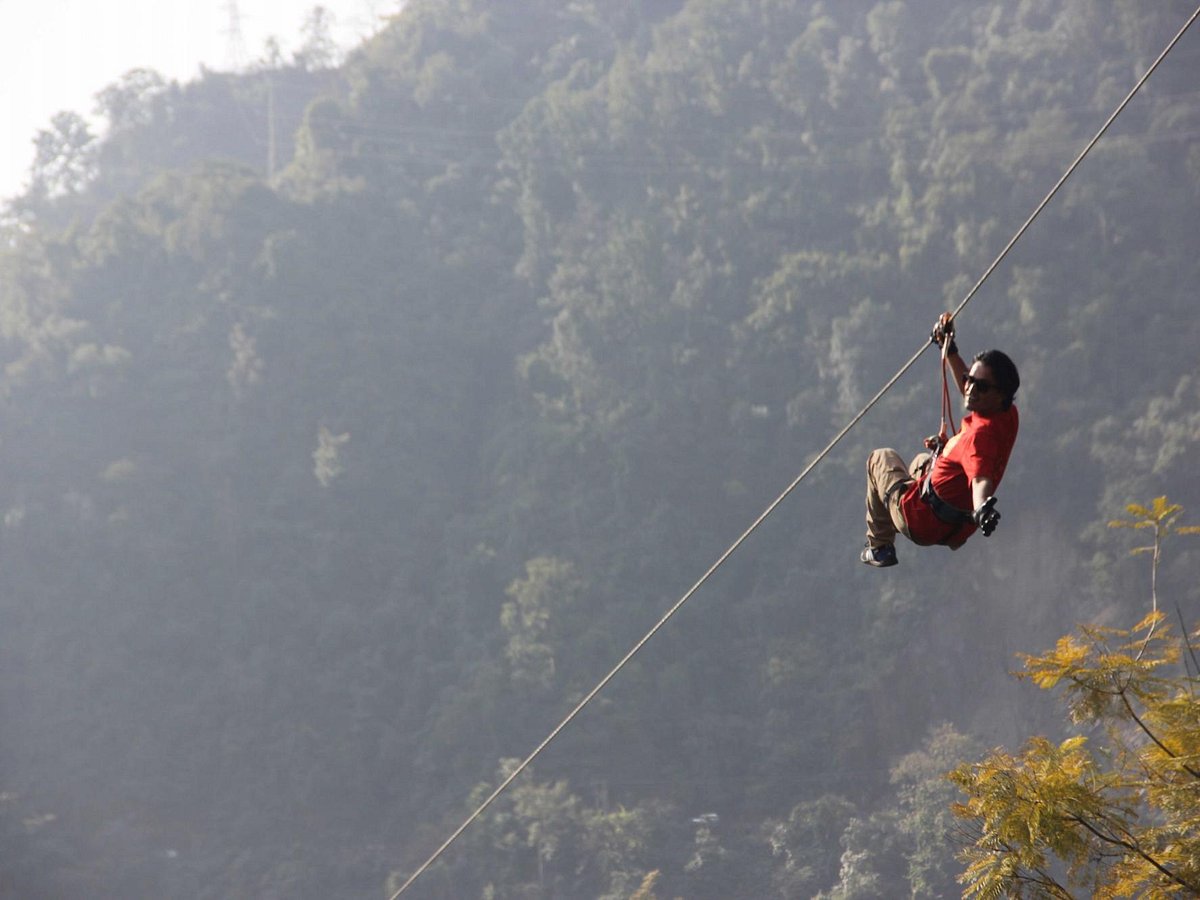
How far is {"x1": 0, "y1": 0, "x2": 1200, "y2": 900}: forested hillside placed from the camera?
27297mm

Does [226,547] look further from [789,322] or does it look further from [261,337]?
[789,322]

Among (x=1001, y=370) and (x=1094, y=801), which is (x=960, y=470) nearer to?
(x=1001, y=370)

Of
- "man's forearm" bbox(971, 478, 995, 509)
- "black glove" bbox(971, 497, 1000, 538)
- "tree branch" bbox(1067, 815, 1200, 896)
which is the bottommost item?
"tree branch" bbox(1067, 815, 1200, 896)

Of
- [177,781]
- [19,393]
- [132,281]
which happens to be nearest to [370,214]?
[132,281]

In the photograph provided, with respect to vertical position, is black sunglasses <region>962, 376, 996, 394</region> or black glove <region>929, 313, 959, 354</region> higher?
black glove <region>929, 313, 959, 354</region>

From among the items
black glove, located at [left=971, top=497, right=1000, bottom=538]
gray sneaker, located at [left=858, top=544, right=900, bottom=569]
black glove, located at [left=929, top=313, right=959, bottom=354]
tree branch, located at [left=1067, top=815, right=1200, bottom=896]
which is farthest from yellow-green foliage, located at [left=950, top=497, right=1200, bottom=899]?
black glove, located at [left=971, top=497, right=1000, bottom=538]

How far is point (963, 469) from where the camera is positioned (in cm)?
520

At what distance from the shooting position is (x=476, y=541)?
32.7 metres

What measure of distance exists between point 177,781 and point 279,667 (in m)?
3.10

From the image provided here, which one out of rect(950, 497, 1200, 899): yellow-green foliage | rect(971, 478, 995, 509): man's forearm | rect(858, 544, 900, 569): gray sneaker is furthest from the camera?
rect(950, 497, 1200, 899): yellow-green foliage

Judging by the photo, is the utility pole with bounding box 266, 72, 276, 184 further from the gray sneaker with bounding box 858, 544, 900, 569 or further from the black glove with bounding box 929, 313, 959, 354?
the black glove with bounding box 929, 313, 959, 354

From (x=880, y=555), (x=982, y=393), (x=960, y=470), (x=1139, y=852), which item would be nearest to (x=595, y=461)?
(x=1139, y=852)

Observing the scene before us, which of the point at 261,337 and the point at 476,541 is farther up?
the point at 261,337

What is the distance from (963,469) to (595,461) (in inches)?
1092
